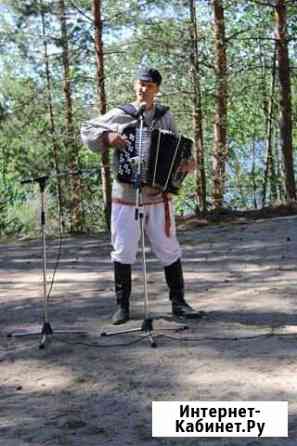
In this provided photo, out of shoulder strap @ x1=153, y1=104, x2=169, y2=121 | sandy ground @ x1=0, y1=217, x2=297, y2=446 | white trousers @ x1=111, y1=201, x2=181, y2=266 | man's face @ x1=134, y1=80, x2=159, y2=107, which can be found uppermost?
man's face @ x1=134, y1=80, x2=159, y2=107

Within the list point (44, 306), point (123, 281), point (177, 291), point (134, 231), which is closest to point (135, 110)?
point (134, 231)

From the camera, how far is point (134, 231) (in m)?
5.14

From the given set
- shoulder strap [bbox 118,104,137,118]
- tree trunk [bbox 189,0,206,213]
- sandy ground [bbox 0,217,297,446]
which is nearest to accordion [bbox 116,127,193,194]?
shoulder strap [bbox 118,104,137,118]

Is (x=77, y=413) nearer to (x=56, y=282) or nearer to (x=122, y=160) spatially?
(x=122, y=160)

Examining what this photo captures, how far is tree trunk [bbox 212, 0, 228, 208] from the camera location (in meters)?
15.4

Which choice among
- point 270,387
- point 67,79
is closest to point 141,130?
point 270,387

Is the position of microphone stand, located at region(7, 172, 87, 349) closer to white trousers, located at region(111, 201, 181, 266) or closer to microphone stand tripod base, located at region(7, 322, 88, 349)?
microphone stand tripod base, located at region(7, 322, 88, 349)

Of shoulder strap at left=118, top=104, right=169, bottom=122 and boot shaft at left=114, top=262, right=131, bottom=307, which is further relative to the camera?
boot shaft at left=114, top=262, right=131, bottom=307

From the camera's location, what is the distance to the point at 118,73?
17906 mm

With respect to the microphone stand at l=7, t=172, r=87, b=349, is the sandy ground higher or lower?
lower

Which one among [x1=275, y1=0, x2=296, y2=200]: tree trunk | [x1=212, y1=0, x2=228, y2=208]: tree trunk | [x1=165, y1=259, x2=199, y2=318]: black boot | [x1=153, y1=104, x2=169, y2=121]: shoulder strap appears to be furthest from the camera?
[x1=212, y1=0, x2=228, y2=208]: tree trunk

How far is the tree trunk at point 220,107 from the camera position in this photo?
50.6 feet

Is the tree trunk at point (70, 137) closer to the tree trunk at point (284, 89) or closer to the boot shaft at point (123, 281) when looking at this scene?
the tree trunk at point (284, 89)

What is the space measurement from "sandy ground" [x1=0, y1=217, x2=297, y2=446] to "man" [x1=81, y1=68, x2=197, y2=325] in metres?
0.42
